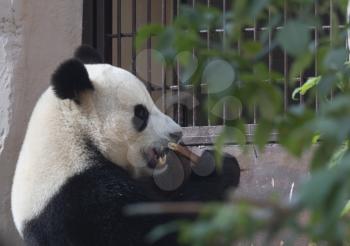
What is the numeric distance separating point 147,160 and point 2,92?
59.6 inches

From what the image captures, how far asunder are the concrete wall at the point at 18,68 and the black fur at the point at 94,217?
5.33 feet

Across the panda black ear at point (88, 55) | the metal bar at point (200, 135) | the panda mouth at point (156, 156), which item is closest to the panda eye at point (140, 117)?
the panda mouth at point (156, 156)

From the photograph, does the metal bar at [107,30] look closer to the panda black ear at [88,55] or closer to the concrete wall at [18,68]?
the concrete wall at [18,68]

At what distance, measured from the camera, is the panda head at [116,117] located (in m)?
4.48

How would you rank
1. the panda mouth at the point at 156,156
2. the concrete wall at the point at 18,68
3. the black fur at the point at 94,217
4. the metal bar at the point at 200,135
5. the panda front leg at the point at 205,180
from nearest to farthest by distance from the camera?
the black fur at the point at 94,217, the panda mouth at the point at 156,156, the panda front leg at the point at 205,180, the concrete wall at the point at 18,68, the metal bar at the point at 200,135

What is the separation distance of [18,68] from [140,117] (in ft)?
5.17

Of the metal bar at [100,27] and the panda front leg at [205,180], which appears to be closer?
the panda front leg at [205,180]

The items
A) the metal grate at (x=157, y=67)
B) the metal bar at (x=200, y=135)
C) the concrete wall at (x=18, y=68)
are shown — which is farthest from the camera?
the metal grate at (x=157, y=67)

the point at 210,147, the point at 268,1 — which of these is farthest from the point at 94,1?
the point at 268,1

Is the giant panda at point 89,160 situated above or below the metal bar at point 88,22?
below

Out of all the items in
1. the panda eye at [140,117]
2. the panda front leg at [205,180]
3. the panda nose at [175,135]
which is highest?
the panda eye at [140,117]

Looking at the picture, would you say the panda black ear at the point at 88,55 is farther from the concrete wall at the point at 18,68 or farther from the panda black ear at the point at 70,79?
the concrete wall at the point at 18,68

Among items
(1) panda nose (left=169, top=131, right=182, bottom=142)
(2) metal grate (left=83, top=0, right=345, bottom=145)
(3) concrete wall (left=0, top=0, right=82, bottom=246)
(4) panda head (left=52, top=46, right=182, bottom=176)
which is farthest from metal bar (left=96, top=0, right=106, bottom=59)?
(1) panda nose (left=169, top=131, right=182, bottom=142)

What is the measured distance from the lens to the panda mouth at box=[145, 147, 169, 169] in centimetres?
469
